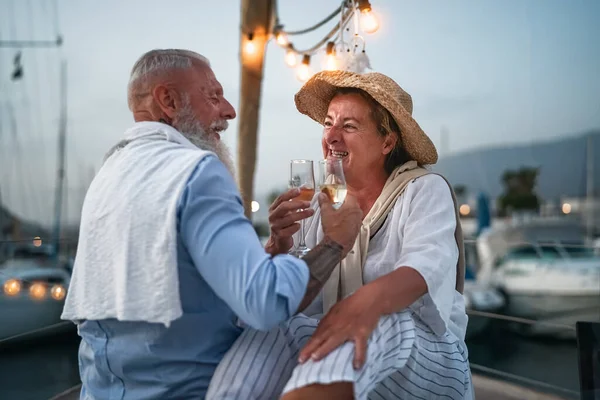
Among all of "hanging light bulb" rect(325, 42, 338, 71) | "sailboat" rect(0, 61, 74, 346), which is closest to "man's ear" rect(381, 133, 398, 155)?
"sailboat" rect(0, 61, 74, 346)

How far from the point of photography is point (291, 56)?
5.95 m

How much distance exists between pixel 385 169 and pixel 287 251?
1.59 ft

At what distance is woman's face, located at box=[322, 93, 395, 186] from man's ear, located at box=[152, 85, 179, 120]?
25.8 inches

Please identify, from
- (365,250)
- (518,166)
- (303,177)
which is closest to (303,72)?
(365,250)

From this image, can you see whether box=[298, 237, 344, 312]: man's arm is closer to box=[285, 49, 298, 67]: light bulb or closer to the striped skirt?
the striped skirt

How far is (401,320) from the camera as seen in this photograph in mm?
1501

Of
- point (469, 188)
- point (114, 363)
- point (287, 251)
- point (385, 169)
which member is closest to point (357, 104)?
point (385, 169)

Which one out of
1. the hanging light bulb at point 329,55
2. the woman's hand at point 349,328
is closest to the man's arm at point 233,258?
the woman's hand at point 349,328

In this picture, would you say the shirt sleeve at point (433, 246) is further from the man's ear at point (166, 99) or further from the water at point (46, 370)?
the water at point (46, 370)

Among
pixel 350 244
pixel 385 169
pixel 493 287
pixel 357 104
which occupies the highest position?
pixel 357 104

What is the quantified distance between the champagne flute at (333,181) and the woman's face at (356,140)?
0.33 m

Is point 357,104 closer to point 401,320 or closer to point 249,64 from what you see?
point 401,320

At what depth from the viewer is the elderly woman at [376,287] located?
4.30 ft

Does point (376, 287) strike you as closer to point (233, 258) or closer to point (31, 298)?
point (233, 258)
